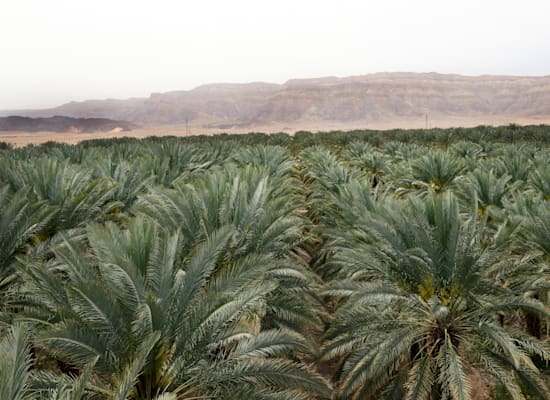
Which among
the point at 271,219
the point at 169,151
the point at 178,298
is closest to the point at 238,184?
the point at 271,219

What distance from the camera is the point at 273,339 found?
→ 516cm

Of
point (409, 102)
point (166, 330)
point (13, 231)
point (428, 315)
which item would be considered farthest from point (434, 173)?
point (409, 102)

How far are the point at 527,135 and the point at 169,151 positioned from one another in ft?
122

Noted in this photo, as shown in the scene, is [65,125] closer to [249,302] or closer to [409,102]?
[409,102]

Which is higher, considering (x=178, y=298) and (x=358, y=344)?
(x=178, y=298)

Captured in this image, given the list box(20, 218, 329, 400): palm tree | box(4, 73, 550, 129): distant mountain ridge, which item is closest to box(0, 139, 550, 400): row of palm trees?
box(20, 218, 329, 400): palm tree

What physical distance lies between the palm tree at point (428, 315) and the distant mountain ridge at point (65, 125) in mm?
175024

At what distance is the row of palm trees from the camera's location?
4582 mm

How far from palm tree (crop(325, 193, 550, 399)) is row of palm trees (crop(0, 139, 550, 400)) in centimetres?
3

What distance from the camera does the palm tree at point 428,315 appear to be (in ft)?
19.1

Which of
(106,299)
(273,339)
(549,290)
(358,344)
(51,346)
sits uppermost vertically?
(106,299)

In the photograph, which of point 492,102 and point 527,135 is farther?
point 492,102

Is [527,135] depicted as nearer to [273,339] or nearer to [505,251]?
[505,251]

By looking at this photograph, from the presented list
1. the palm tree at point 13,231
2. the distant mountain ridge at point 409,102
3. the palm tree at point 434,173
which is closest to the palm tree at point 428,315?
the palm tree at point 13,231
